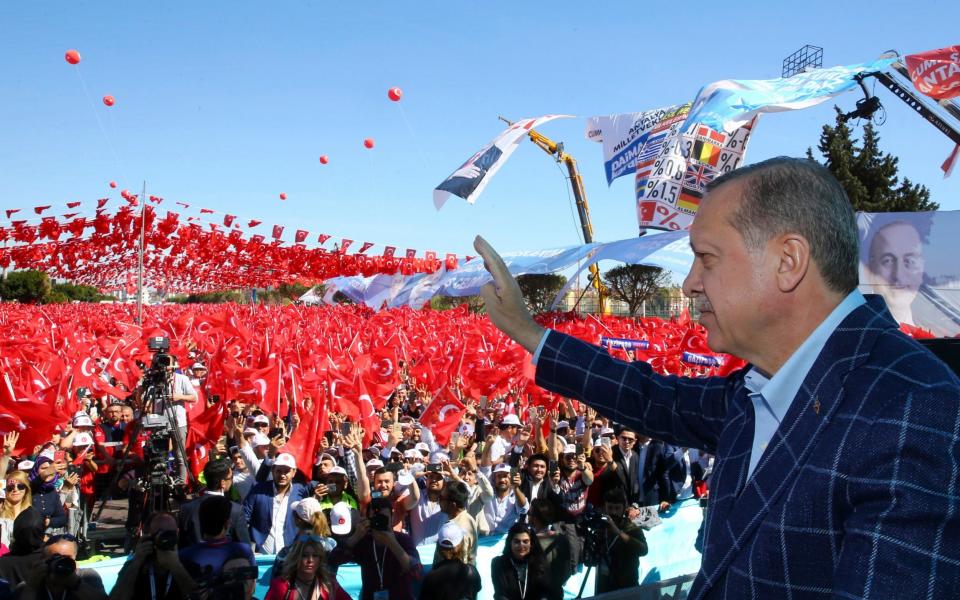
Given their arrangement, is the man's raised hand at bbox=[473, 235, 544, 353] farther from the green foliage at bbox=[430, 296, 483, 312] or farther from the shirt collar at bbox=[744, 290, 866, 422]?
the green foliage at bbox=[430, 296, 483, 312]

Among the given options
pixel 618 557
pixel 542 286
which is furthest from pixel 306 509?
pixel 542 286

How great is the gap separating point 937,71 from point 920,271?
4.58 m

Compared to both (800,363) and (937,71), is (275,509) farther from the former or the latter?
(937,71)


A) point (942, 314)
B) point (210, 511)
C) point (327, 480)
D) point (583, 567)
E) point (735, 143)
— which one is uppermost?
point (735, 143)

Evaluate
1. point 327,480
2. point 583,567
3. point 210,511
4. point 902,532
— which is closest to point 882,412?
Result: point 902,532

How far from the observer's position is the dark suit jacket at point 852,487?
0.75m

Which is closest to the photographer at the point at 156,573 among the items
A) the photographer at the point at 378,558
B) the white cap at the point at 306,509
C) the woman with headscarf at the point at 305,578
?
the woman with headscarf at the point at 305,578

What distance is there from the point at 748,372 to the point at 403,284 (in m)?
38.6

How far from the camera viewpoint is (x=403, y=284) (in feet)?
129

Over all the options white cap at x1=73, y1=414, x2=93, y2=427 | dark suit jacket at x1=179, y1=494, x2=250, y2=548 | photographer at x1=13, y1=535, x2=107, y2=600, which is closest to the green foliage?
white cap at x1=73, y1=414, x2=93, y2=427

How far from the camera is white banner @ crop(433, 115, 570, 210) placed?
18.0m

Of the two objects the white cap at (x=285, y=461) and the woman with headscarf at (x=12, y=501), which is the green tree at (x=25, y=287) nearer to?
the woman with headscarf at (x=12, y=501)

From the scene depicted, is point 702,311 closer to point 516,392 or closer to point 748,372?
point 748,372

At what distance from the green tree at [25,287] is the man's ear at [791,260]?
6666cm
